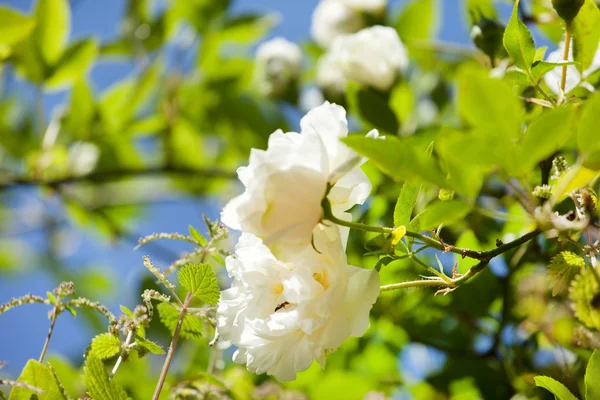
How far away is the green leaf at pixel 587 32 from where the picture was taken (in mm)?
404

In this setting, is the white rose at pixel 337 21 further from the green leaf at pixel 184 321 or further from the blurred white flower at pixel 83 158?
the green leaf at pixel 184 321

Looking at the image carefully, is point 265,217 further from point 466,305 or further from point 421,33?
point 421,33

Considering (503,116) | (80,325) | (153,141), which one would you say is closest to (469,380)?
(503,116)

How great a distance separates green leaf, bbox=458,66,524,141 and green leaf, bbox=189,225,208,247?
222 mm

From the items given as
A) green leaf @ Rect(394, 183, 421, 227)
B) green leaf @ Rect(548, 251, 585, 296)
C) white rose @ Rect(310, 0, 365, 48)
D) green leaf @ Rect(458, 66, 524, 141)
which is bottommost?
white rose @ Rect(310, 0, 365, 48)

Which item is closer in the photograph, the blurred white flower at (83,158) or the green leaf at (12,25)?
the green leaf at (12,25)

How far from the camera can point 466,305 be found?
2.08 ft

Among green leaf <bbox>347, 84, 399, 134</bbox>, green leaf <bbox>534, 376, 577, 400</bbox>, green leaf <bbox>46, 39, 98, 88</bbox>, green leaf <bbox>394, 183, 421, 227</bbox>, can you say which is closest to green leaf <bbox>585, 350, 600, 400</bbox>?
green leaf <bbox>534, 376, 577, 400</bbox>

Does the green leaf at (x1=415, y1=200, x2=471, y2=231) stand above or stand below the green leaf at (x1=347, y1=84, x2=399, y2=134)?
above

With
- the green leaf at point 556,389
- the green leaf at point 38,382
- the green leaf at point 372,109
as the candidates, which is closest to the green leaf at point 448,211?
the green leaf at point 556,389

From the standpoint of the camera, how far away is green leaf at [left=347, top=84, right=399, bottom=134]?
28.8 inches

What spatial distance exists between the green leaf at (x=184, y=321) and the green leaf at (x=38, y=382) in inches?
3.2

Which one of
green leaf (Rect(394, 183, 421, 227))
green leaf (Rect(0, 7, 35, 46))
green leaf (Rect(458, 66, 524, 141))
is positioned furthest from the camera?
green leaf (Rect(0, 7, 35, 46))

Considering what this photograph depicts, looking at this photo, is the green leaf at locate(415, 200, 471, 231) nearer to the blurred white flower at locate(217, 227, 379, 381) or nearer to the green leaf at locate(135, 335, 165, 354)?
the blurred white flower at locate(217, 227, 379, 381)
